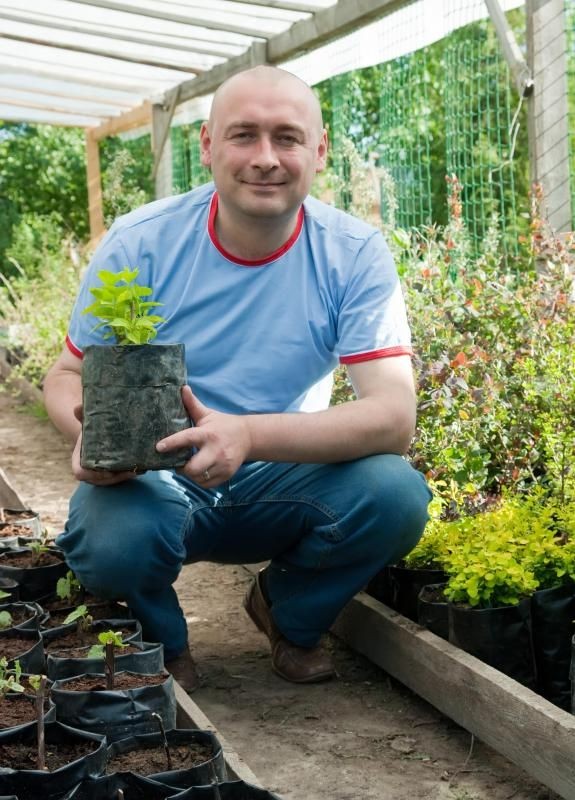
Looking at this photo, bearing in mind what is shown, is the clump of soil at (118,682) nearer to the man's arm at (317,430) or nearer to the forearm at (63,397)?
the man's arm at (317,430)

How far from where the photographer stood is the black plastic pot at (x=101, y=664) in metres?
2.35

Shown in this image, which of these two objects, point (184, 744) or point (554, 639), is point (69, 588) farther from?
point (554, 639)

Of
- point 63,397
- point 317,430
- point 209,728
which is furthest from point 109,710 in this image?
point 63,397

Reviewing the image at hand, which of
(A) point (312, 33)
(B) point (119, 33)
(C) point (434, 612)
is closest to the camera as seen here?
(C) point (434, 612)

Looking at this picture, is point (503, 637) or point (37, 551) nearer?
point (503, 637)

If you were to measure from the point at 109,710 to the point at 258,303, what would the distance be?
111 centimetres

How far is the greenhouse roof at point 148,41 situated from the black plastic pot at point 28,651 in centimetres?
338

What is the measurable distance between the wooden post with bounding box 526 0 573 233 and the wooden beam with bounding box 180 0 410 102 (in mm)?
1030

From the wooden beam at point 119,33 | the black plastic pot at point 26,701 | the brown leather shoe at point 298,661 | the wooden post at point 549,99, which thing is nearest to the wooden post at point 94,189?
the wooden beam at point 119,33

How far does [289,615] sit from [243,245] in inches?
38.6

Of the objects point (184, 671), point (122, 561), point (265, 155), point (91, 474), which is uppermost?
point (265, 155)

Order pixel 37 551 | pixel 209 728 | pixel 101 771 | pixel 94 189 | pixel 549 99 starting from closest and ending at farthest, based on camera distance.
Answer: pixel 101 771, pixel 209 728, pixel 37 551, pixel 549 99, pixel 94 189

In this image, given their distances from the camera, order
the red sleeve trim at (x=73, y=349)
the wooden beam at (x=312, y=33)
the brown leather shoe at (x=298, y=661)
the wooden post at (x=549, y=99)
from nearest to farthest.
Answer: the red sleeve trim at (x=73, y=349) < the brown leather shoe at (x=298, y=661) < the wooden post at (x=549, y=99) < the wooden beam at (x=312, y=33)

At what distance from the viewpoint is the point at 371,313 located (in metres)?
2.71
